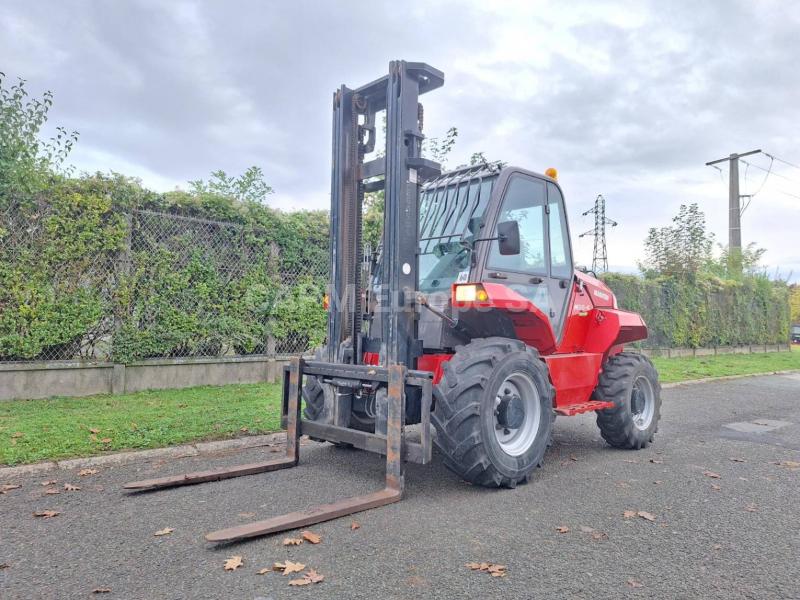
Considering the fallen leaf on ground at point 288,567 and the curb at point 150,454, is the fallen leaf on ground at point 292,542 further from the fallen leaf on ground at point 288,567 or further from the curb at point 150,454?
the curb at point 150,454

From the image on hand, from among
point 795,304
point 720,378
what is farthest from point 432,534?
point 795,304

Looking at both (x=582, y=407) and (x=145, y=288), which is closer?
(x=582, y=407)

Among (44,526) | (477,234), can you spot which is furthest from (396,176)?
(44,526)

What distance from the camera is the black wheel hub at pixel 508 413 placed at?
4383mm

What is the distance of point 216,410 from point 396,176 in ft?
13.1

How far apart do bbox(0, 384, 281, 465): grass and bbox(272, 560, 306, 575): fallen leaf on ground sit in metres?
2.95

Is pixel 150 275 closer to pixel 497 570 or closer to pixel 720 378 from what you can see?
pixel 497 570

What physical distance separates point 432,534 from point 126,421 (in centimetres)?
410

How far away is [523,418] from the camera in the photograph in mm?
4590

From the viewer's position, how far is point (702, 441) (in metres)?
6.46

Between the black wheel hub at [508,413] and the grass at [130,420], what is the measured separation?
2.85 meters

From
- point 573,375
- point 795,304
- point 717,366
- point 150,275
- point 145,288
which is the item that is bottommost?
point 717,366

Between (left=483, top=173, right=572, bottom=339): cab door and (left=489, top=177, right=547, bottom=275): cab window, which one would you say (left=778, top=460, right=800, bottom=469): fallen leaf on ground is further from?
(left=489, top=177, right=547, bottom=275): cab window

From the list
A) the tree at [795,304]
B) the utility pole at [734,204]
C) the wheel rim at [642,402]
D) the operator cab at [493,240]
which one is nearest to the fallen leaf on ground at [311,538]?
the operator cab at [493,240]
